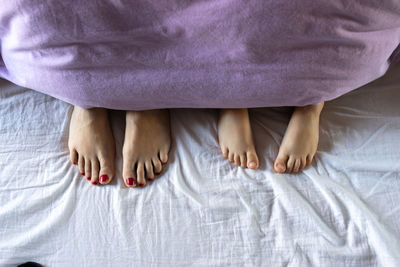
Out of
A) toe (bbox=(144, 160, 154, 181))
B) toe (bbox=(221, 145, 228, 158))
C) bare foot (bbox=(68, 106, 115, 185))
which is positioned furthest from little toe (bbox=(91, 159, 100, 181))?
toe (bbox=(221, 145, 228, 158))

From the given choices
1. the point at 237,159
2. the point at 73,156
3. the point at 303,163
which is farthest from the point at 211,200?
the point at 73,156

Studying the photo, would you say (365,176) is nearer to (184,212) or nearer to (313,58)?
(313,58)

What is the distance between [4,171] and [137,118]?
1.02 feet

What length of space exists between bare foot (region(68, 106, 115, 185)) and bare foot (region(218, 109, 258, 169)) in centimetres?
26

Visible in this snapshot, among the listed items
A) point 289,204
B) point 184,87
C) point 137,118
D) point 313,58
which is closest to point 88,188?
point 137,118

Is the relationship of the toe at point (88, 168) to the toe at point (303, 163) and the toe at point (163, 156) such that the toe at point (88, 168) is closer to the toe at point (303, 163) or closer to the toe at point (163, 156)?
the toe at point (163, 156)

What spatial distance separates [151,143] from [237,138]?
195 millimetres

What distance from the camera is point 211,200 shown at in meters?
0.84

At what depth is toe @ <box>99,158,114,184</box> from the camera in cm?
88

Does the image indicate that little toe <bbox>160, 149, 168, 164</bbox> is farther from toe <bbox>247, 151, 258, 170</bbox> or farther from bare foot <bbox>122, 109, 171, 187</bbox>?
toe <bbox>247, 151, 258, 170</bbox>

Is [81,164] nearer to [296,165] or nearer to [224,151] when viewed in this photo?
[224,151]

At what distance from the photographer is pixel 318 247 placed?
0.78m

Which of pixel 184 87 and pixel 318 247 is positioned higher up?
pixel 184 87

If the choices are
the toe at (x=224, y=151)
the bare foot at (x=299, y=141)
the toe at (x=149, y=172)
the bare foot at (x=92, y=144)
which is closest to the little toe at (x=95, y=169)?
the bare foot at (x=92, y=144)
